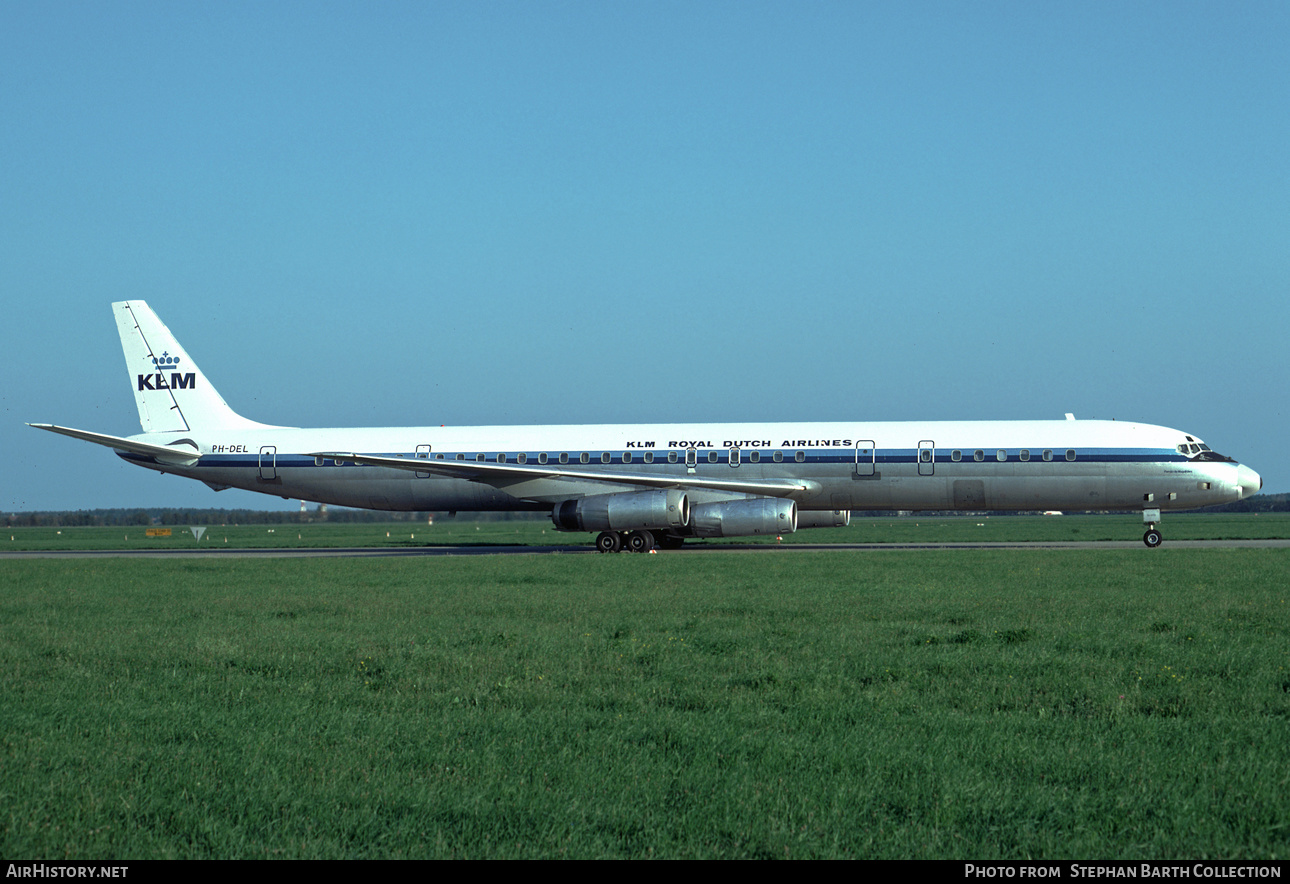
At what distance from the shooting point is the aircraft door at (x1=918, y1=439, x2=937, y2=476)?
2967 centimetres

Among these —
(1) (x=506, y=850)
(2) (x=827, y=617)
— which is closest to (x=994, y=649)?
(2) (x=827, y=617)

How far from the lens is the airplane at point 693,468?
2925 centimetres

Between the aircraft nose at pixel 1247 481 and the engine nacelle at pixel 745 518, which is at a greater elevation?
the aircraft nose at pixel 1247 481

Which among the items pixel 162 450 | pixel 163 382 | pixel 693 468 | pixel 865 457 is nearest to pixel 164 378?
pixel 163 382

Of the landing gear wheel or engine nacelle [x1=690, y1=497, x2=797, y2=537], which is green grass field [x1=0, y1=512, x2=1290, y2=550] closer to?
the landing gear wheel

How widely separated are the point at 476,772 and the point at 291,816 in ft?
3.64

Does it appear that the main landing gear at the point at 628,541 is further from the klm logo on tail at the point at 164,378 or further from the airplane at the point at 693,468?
the klm logo on tail at the point at 164,378

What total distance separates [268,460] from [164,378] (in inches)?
196

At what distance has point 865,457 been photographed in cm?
3008

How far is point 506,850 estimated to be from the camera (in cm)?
488

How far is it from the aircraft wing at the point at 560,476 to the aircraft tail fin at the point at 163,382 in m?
5.55

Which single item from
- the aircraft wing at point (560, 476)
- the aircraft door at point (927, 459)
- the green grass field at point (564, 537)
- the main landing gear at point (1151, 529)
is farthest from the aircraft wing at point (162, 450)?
the main landing gear at point (1151, 529)

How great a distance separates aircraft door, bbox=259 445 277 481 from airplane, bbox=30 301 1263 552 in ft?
0.15

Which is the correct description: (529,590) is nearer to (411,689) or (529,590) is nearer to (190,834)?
(411,689)
